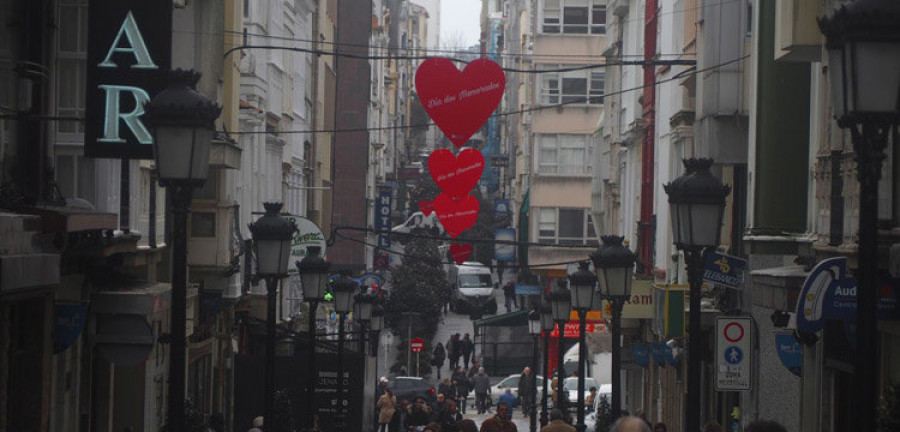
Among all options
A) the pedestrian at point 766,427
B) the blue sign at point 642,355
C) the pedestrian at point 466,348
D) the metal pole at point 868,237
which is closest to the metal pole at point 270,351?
the pedestrian at point 766,427

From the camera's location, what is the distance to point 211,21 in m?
24.5

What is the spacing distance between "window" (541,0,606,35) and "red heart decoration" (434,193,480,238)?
1414 inches

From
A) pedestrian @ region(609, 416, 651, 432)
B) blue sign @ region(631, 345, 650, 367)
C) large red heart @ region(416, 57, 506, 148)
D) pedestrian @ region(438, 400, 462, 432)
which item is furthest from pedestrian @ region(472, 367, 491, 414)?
pedestrian @ region(609, 416, 651, 432)

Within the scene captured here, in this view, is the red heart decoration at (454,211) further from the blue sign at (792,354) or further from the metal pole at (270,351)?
the metal pole at (270,351)

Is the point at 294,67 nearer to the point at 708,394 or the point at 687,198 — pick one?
the point at 708,394

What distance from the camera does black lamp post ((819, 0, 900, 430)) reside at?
277 inches

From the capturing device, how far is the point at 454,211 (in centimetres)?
2889

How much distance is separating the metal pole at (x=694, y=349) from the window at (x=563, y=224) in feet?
171

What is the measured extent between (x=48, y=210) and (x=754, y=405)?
41.4ft

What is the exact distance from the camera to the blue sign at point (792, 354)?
18312 mm

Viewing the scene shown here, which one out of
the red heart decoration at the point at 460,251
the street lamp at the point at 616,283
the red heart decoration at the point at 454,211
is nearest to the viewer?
the street lamp at the point at 616,283

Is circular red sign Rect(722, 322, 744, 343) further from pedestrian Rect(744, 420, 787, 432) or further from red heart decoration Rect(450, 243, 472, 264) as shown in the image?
red heart decoration Rect(450, 243, 472, 264)

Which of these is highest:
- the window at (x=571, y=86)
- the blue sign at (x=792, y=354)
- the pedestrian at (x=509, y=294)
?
the window at (x=571, y=86)

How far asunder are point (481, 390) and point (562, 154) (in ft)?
71.9
